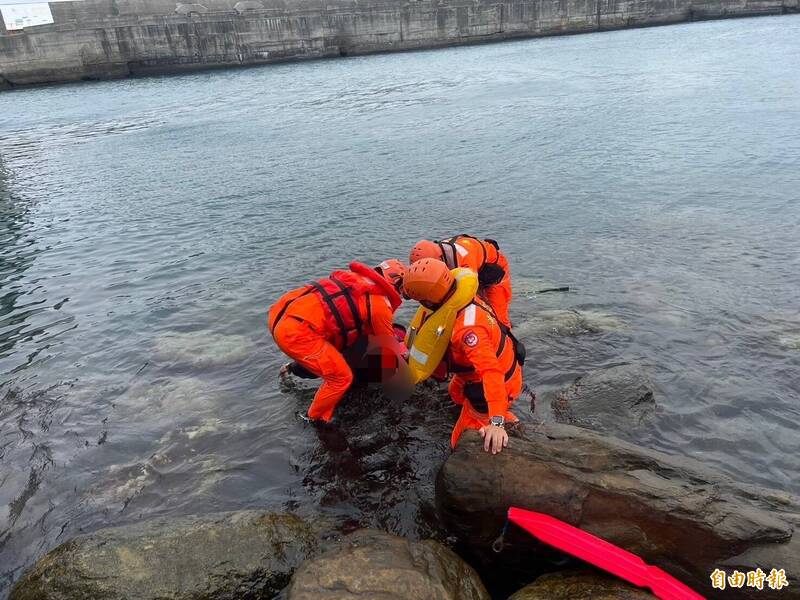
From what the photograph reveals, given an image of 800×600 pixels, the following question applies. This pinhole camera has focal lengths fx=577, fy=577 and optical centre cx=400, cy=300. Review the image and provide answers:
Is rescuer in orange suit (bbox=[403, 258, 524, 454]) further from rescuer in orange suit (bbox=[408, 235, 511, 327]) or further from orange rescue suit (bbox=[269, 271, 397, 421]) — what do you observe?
rescuer in orange suit (bbox=[408, 235, 511, 327])

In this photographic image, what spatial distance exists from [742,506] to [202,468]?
5.95 metres

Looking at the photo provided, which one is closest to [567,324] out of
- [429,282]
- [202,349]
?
[429,282]

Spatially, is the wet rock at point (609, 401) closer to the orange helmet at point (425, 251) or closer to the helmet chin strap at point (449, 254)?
the helmet chin strap at point (449, 254)

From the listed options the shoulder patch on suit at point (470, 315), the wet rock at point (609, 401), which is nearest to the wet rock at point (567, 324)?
the wet rock at point (609, 401)

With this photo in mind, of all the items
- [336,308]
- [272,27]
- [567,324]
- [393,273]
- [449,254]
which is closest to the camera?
[336,308]

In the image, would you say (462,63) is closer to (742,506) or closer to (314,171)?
(314,171)

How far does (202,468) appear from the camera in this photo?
7344 mm

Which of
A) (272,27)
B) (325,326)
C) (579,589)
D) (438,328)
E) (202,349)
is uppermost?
(272,27)

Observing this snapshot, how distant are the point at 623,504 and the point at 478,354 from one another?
183 centimetres

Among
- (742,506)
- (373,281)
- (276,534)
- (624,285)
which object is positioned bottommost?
(624,285)

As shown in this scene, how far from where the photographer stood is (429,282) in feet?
19.1

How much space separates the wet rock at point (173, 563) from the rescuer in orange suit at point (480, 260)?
3.79m

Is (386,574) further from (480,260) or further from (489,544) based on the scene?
(480,260)

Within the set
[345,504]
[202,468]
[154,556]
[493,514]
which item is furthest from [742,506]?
[202,468]
